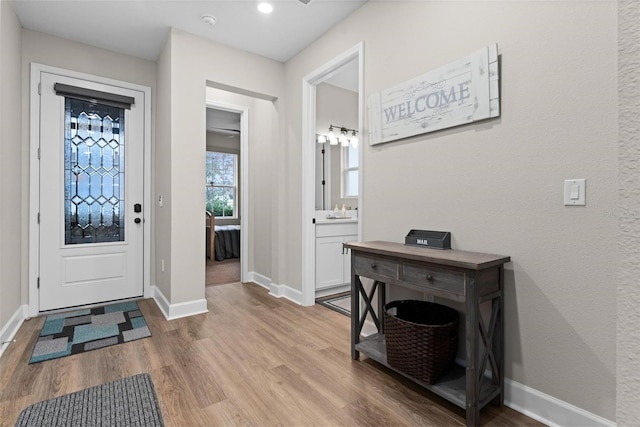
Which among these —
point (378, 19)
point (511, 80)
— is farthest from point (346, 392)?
point (378, 19)

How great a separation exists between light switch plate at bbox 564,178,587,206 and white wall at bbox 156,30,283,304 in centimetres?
282

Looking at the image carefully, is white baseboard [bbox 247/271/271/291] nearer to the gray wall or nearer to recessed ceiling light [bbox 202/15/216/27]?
the gray wall

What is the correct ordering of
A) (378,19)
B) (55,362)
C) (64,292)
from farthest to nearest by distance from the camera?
(64,292) < (378,19) < (55,362)

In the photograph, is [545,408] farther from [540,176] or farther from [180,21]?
[180,21]

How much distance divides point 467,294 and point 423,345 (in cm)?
41

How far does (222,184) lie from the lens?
787 cm

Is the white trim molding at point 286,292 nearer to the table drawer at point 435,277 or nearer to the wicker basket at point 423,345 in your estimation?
the wicker basket at point 423,345

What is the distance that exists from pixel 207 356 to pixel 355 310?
1077 millimetres

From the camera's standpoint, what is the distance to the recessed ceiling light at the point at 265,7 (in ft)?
8.63

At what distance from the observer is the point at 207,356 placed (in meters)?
2.25

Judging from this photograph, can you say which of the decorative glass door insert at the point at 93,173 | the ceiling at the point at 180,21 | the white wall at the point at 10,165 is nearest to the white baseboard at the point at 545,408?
the ceiling at the point at 180,21

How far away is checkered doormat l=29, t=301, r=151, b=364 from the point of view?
235 cm

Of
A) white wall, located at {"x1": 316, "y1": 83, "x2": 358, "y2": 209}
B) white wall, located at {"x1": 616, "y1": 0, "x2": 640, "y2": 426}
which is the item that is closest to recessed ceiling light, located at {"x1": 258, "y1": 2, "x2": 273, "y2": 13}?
white wall, located at {"x1": 316, "y1": 83, "x2": 358, "y2": 209}

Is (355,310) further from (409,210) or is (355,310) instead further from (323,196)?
(323,196)
